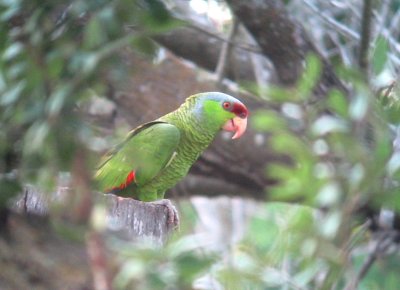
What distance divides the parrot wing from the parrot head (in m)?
0.22

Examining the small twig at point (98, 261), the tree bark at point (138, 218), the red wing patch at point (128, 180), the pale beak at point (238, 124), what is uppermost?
the small twig at point (98, 261)

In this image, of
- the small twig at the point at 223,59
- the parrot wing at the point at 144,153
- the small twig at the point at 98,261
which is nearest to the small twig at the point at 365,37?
the parrot wing at the point at 144,153

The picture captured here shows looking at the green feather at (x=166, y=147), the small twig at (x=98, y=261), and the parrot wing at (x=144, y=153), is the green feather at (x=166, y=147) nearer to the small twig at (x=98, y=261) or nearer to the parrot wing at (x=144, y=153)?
the parrot wing at (x=144, y=153)

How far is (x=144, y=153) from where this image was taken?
10.0ft

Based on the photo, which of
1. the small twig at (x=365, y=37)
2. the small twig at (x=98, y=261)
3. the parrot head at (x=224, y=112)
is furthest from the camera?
the parrot head at (x=224, y=112)

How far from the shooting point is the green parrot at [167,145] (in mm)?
3172

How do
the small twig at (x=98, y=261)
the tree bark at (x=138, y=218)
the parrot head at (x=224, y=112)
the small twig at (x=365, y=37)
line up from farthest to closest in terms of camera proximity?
the parrot head at (x=224, y=112), the small twig at (x=365, y=37), the tree bark at (x=138, y=218), the small twig at (x=98, y=261)

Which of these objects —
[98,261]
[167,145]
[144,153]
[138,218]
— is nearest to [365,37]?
[167,145]

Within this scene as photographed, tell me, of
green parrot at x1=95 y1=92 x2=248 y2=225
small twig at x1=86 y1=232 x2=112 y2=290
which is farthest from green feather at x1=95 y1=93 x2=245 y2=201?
small twig at x1=86 y1=232 x2=112 y2=290

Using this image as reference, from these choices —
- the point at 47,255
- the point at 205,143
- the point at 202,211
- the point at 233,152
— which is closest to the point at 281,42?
the point at 205,143

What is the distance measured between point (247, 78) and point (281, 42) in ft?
3.65

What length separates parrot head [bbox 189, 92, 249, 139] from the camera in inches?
141

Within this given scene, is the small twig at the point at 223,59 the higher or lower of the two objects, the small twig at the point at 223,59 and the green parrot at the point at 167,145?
the lower

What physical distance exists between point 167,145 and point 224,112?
1.27 feet
